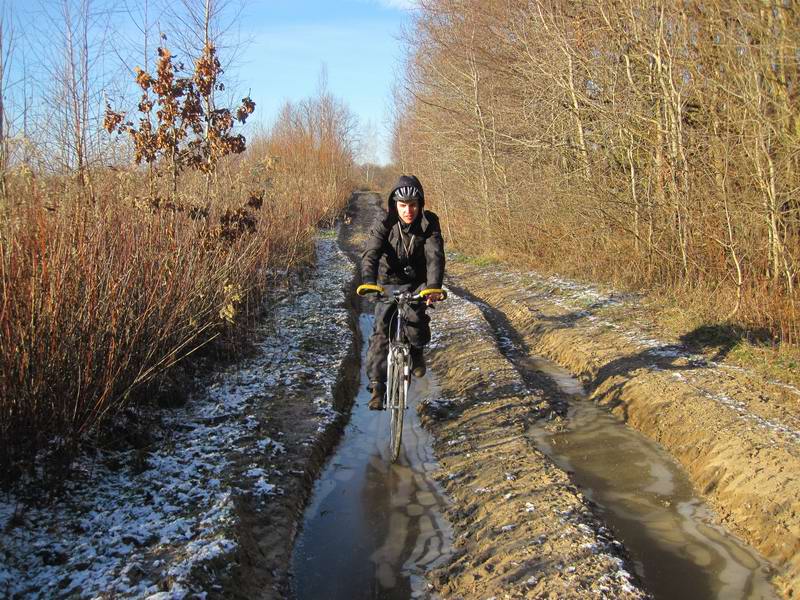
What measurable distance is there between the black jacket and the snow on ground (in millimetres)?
1537

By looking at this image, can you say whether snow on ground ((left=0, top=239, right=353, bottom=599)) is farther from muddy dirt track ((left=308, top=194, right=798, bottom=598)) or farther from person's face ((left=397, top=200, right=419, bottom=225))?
person's face ((left=397, top=200, right=419, bottom=225))

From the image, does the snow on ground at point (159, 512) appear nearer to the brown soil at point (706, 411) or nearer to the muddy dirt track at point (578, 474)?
the muddy dirt track at point (578, 474)

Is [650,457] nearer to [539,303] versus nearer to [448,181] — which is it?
[539,303]

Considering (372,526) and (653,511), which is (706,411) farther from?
(372,526)

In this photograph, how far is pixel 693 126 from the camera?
9.88 metres

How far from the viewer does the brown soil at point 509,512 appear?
3254 millimetres

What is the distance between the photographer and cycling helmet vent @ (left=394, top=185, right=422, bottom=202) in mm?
5188

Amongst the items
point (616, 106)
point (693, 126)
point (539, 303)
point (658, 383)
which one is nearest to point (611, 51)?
point (616, 106)

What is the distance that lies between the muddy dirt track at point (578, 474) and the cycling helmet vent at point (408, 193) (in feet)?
Answer: 7.20

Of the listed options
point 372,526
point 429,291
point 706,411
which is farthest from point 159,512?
point 706,411

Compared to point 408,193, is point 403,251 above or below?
below

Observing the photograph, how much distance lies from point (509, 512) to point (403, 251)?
2477mm

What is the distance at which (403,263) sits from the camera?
5547 mm

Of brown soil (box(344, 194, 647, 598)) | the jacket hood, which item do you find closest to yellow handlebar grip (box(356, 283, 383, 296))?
the jacket hood
